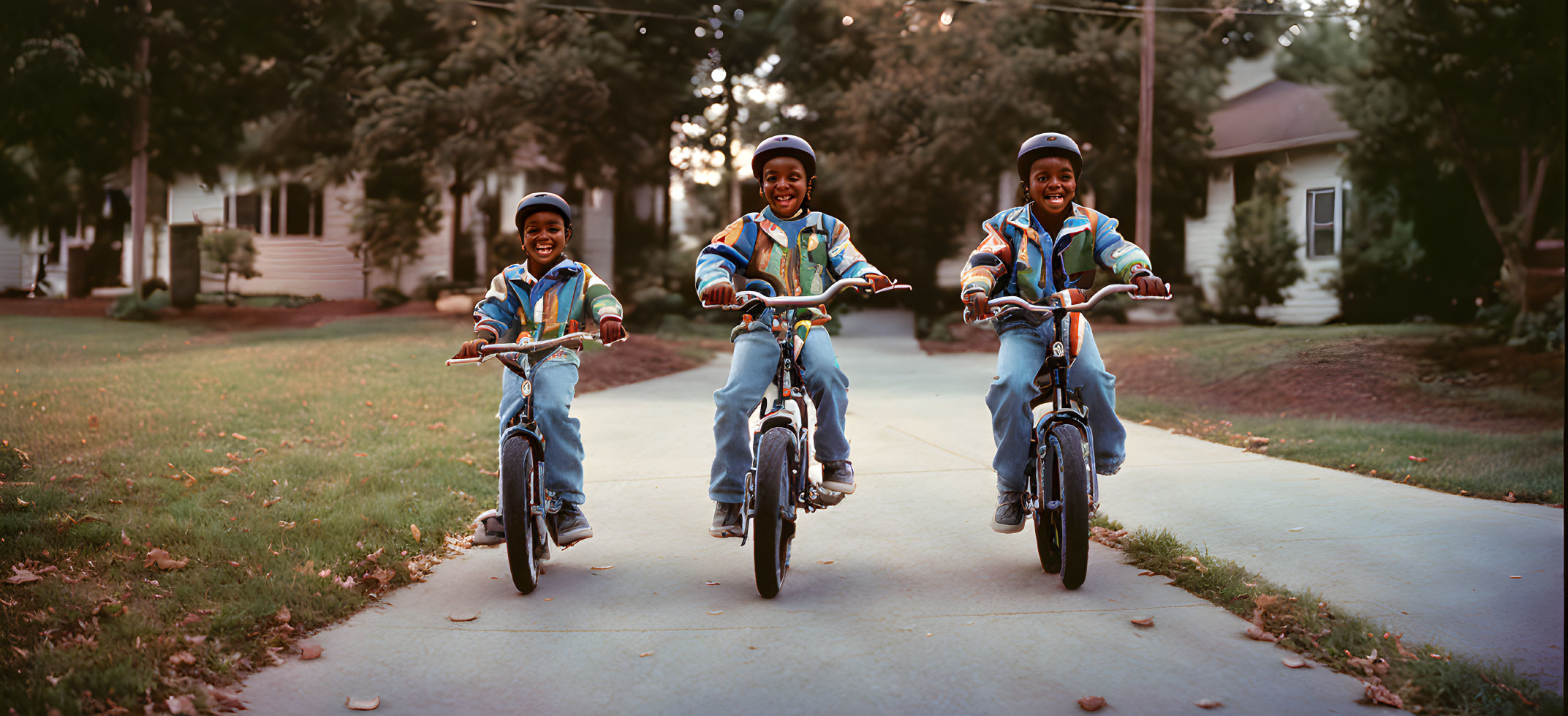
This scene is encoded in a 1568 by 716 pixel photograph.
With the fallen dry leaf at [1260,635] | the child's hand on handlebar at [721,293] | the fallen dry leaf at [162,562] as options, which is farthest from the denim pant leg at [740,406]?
the fallen dry leaf at [162,562]

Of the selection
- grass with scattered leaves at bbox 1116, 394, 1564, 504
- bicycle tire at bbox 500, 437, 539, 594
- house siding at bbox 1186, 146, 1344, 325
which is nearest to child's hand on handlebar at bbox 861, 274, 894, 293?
bicycle tire at bbox 500, 437, 539, 594

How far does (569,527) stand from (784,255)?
5.03 feet

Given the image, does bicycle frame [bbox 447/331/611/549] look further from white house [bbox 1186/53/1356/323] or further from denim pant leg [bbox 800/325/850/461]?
white house [bbox 1186/53/1356/323]

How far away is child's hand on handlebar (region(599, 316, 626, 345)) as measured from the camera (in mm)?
4508

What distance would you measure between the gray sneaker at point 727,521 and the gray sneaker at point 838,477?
45 cm

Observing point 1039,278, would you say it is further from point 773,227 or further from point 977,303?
point 773,227

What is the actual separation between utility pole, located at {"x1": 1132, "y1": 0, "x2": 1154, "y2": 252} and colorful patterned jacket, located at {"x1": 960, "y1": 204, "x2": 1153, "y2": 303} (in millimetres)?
15178

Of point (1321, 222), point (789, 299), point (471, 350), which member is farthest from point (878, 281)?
point (1321, 222)

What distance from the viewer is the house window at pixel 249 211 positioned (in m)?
22.6

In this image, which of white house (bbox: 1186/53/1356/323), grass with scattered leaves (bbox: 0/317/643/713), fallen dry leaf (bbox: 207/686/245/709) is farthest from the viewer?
white house (bbox: 1186/53/1356/323)

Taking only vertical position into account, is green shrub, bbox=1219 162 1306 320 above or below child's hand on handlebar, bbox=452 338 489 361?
above

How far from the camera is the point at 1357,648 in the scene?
3787 millimetres

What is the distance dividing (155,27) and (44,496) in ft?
54.6

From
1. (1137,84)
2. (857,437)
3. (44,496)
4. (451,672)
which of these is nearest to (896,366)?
(857,437)
